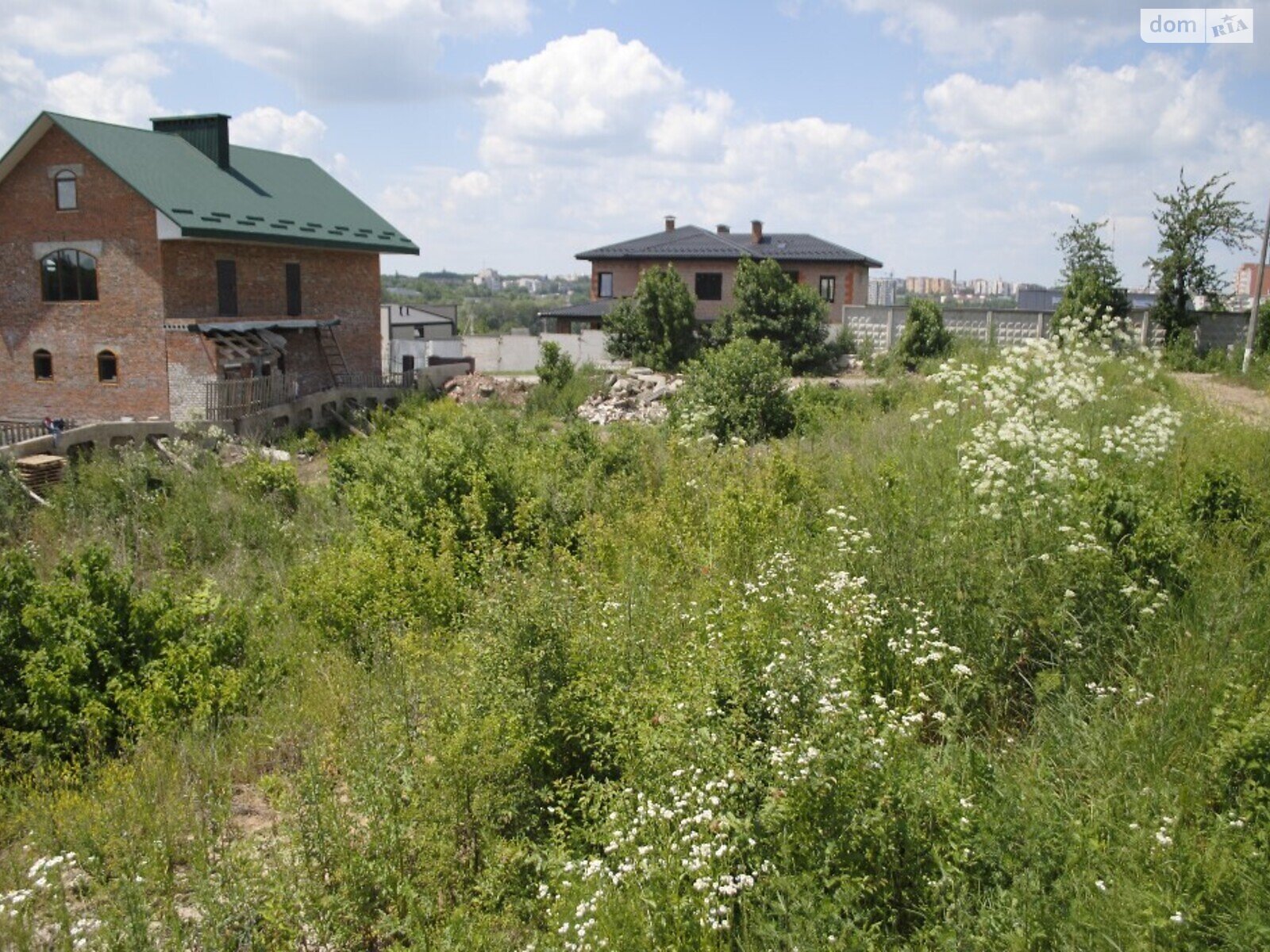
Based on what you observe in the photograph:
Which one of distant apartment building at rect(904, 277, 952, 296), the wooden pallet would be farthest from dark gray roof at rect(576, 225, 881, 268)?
distant apartment building at rect(904, 277, 952, 296)

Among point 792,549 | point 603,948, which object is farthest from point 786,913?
point 792,549

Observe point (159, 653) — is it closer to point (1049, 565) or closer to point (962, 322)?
point (1049, 565)

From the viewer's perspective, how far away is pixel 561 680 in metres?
5.39

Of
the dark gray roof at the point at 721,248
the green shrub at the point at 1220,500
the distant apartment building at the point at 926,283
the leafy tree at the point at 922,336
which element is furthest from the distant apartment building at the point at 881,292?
the distant apartment building at the point at 926,283

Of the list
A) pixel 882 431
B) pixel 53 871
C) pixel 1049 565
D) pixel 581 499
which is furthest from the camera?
pixel 882 431

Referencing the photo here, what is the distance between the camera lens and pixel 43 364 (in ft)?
80.8

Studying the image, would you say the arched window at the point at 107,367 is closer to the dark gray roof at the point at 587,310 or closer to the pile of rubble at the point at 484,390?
the pile of rubble at the point at 484,390

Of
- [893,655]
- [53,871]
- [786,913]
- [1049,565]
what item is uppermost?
[1049,565]

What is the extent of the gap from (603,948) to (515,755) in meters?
1.40

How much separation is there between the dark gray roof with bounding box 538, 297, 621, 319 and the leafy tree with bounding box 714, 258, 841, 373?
465 inches

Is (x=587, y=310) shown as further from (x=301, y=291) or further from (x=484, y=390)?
(x=301, y=291)

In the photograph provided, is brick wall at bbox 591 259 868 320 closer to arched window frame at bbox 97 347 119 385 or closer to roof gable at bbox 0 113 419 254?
roof gable at bbox 0 113 419 254

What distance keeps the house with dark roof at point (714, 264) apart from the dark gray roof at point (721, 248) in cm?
3

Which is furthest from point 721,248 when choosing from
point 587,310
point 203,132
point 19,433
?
point 19,433
